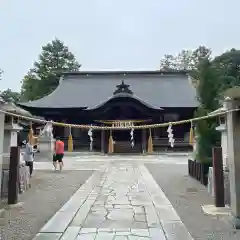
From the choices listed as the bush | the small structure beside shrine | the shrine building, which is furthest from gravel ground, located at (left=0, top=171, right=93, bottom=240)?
the shrine building

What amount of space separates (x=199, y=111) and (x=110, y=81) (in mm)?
26948

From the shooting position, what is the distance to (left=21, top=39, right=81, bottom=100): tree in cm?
5169

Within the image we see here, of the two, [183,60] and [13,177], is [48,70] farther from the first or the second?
[13,177]

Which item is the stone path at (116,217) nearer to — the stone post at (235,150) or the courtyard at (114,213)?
the courtyard at (114,213)

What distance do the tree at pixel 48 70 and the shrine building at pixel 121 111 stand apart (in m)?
17.0

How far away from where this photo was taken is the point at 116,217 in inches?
245

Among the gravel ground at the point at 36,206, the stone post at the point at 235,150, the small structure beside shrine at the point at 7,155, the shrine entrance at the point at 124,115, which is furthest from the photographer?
the shrine entrance at the point at 124,115

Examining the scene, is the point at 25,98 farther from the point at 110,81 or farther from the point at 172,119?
the point at 172,119

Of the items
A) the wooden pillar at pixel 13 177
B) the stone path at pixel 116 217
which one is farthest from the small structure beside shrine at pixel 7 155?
the stone path at pixel 116 217

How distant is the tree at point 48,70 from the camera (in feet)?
170

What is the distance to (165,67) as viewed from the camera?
6138cm

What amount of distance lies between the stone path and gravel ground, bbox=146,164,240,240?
0.21 m

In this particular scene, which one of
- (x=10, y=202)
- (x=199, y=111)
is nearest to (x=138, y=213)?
(x=10, y=202)

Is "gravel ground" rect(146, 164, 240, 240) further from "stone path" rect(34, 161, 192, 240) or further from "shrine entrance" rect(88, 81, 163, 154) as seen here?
"shrine entrance" rect(88, 81, 163, 154)
